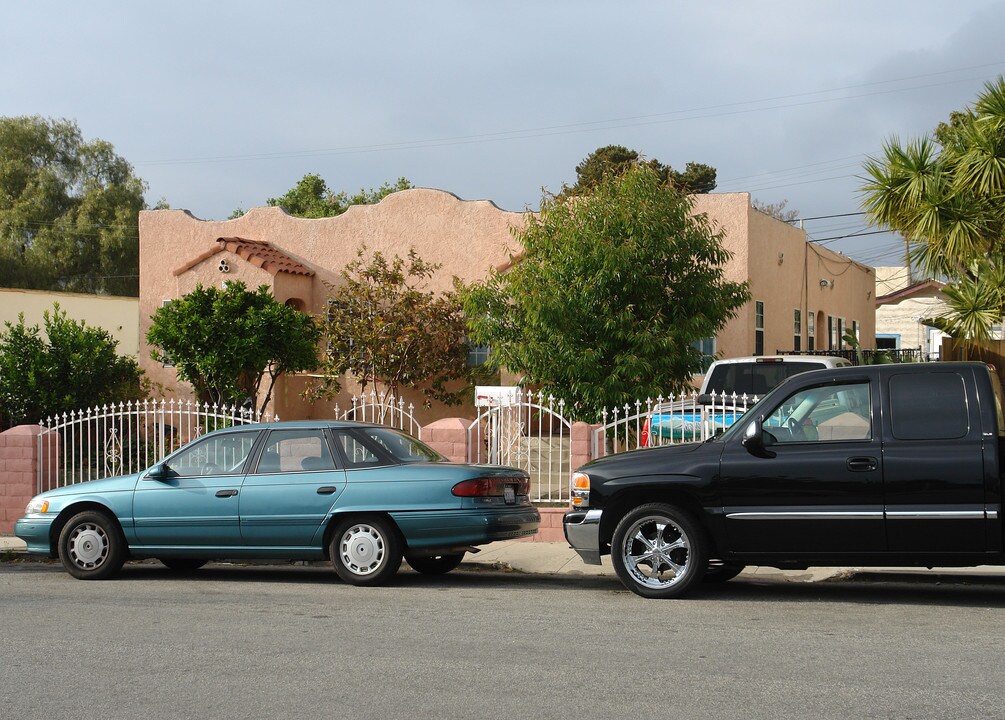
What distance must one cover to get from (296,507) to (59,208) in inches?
1585

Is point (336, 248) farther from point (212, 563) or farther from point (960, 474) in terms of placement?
point (960, 474)

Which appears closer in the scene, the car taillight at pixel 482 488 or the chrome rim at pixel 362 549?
the car taillight at pixel 482 488

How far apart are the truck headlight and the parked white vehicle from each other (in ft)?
5.35

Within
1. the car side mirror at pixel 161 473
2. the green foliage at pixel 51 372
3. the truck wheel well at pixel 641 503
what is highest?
the green foliage at pixel 51 372

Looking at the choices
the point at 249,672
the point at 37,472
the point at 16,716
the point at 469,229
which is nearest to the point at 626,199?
the point at 469,229

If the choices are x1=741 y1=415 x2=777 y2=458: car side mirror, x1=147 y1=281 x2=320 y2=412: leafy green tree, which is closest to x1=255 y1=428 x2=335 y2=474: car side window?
x1=741 y1=415 x2=777 y2=458: car side mirror

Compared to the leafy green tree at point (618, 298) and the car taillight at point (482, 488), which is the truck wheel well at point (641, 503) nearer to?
the car taillight at point (482, 488)

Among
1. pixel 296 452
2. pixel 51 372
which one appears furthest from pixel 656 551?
pixel 51 372

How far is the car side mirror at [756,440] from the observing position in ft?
29.3

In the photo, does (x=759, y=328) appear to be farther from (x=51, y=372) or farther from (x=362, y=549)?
(x=362, y=549)

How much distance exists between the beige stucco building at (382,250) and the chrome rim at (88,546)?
470 inches

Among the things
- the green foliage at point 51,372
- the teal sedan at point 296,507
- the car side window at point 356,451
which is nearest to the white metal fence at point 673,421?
the teal sedan at point 296,507

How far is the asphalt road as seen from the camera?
232 inches

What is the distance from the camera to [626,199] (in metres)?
16.8
